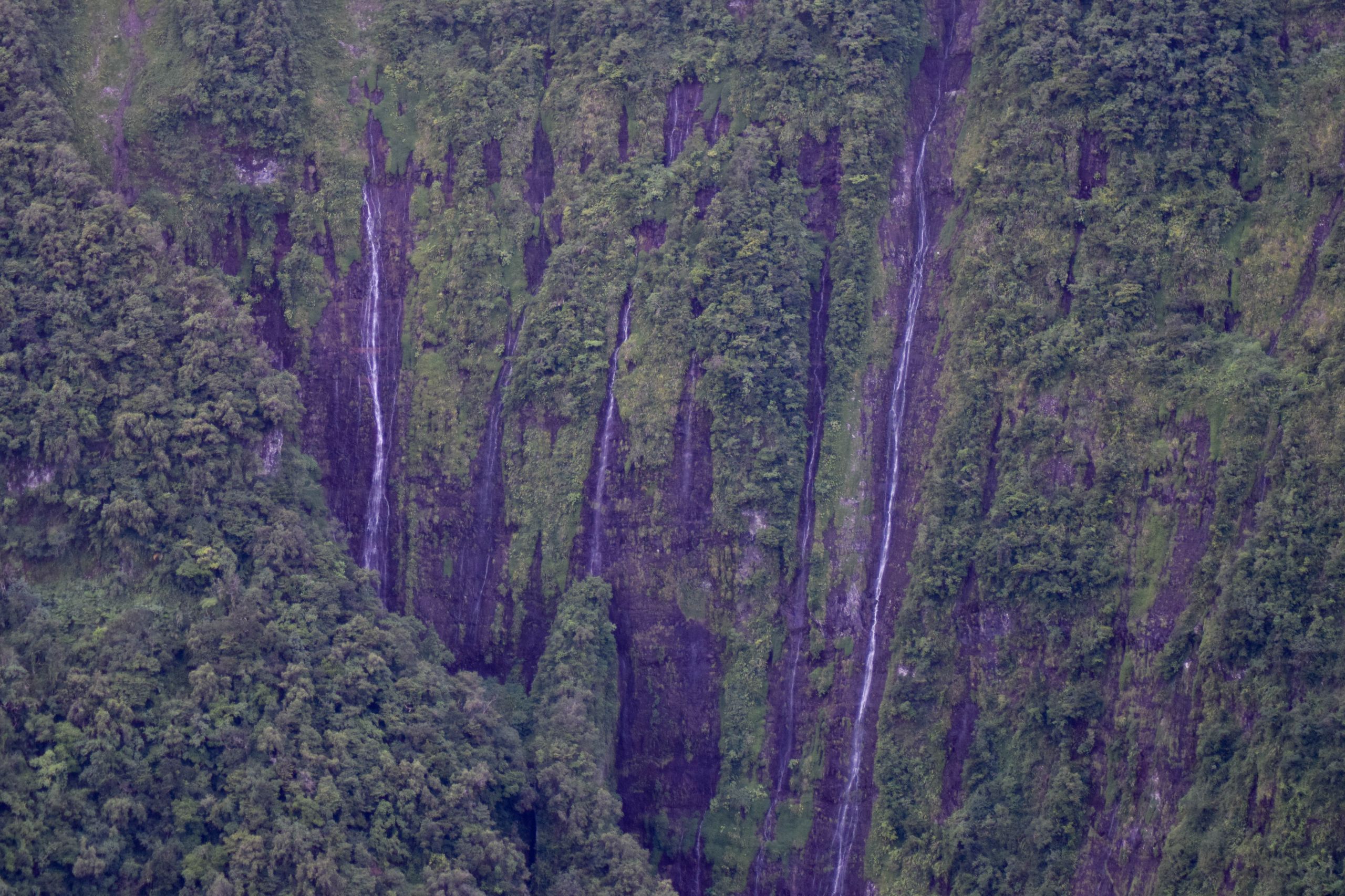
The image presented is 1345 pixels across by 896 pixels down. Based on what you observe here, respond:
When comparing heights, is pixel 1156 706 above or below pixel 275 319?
below

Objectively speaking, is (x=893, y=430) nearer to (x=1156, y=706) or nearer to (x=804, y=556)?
(x=804, y=556)

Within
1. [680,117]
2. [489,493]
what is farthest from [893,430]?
[489,493]

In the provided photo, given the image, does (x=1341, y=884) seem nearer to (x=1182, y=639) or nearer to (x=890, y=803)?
(x=1182, y=639)

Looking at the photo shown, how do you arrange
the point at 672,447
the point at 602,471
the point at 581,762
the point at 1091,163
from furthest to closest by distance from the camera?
the point at 602,471
the point at 672,447
the point at 1091,163
the point at 581,762

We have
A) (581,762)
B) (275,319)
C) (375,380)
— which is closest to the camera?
(581,762)

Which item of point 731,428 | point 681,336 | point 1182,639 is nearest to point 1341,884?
point 1182,639

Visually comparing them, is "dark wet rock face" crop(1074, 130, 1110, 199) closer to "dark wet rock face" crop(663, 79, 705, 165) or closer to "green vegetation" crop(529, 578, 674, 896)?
"dark wet rock face" crop(663, 79, 705, 165)
